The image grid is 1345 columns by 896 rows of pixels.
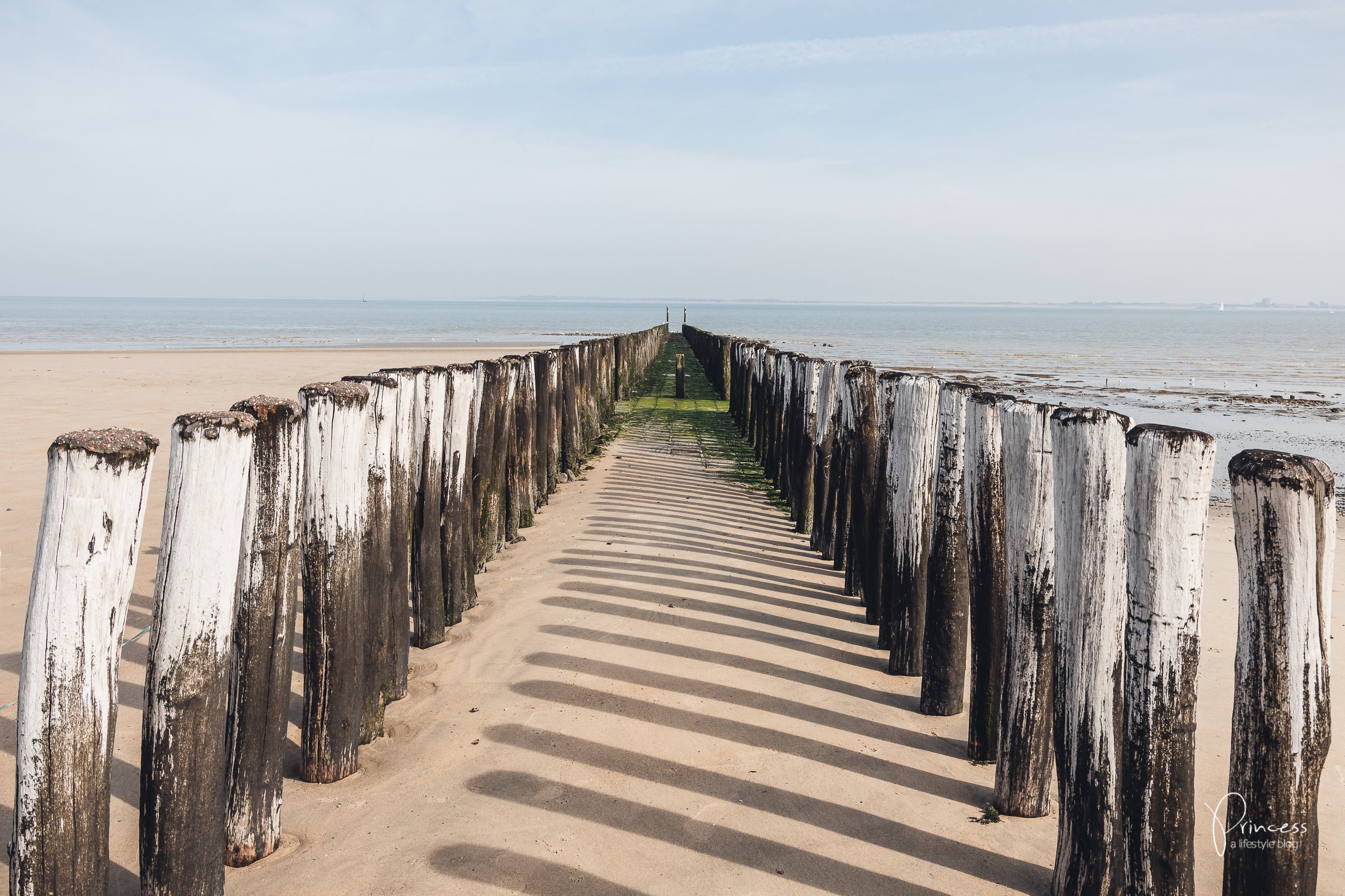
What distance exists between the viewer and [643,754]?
12.0 feet

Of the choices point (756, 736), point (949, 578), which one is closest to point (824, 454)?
point (949, 578)

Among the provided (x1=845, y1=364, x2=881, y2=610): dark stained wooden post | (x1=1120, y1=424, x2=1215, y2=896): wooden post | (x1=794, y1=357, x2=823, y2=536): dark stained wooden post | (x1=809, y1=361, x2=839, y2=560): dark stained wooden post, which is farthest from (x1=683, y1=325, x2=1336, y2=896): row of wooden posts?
(x1=794, y1=357, x2=823, y2=536): dark stained wooden post

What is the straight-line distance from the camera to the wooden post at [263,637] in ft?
9.10

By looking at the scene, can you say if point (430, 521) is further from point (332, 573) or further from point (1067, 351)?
point (1067, 351)

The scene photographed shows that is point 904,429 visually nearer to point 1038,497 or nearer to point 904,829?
point 1038,497

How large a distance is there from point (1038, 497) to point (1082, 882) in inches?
48.2

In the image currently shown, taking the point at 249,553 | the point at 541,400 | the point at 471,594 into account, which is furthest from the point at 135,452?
the point at 541,400

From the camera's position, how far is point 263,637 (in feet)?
9.31

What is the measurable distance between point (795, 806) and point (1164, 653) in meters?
1.48

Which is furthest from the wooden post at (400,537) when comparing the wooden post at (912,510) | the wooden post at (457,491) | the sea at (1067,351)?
the sea at (1067,351)

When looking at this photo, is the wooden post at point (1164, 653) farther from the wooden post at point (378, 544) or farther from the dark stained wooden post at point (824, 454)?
the dark stained wooden post at point (824, 454)

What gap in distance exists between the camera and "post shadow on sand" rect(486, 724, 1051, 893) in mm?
2977

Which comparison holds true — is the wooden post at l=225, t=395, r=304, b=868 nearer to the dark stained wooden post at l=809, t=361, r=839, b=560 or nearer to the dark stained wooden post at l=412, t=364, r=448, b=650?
the dark stained wooden post at l=412, t=364, r=448, b=650

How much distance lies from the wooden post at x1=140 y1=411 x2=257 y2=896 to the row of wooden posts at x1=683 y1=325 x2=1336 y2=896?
2.51 metres
